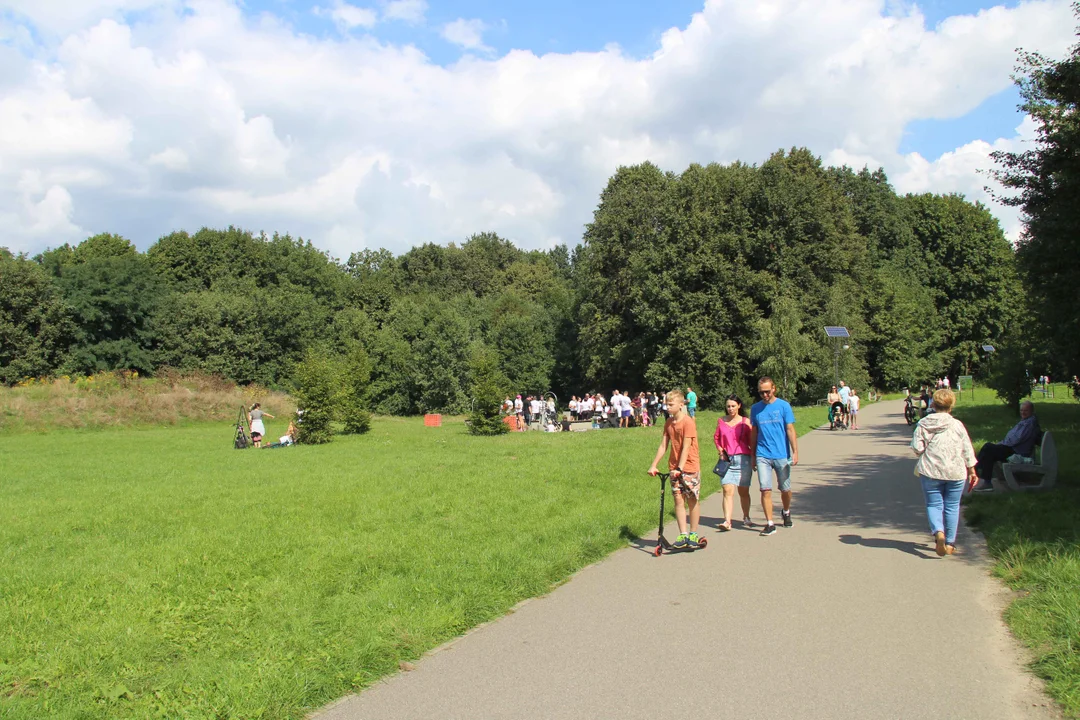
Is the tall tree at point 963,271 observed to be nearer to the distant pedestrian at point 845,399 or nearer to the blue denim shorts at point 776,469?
the distant pedestrian at point 845,399

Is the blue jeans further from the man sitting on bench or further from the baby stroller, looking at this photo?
the baby stroller

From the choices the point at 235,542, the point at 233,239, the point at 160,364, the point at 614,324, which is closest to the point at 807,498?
the point at 235,542

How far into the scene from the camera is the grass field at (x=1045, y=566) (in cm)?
479

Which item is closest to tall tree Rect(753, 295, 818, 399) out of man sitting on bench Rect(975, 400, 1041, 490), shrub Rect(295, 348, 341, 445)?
shrub Rect(295, 348, 341, 445)

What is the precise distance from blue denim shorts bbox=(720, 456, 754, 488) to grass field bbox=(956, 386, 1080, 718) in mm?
2592

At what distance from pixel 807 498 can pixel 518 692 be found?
27.0 ft

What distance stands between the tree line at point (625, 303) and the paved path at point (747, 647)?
2030cm

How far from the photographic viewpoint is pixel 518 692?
4652 millimetres

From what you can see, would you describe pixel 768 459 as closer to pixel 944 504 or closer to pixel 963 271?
pixel 944 504

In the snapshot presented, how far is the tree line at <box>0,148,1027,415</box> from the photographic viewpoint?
44.5 metres

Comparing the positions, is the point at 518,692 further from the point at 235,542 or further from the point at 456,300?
the point at 456,300

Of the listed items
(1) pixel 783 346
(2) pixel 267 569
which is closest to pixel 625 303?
(1) pixel 783 346

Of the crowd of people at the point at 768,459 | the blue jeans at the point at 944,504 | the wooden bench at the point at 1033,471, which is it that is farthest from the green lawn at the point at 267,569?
the wooden bench at the point at 1033,471

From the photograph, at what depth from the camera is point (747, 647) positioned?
5316mm
